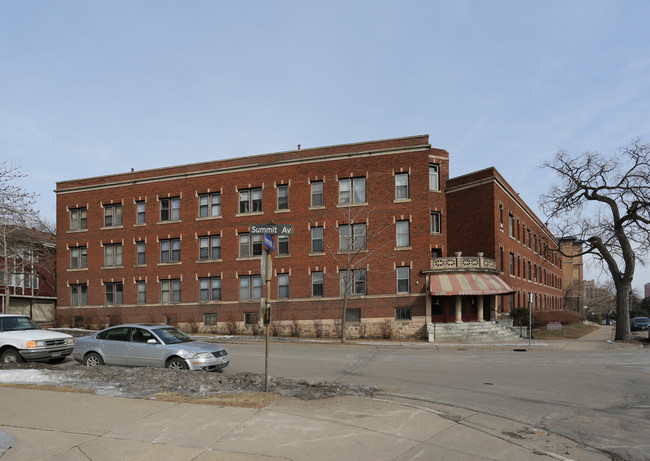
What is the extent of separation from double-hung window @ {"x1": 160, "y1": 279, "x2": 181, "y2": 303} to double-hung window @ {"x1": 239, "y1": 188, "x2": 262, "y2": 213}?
7629 mm

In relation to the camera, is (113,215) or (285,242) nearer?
(285,242)

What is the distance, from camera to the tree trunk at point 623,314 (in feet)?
96.4

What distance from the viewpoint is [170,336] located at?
14.6 m

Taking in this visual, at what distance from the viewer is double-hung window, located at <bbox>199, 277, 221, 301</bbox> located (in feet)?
119

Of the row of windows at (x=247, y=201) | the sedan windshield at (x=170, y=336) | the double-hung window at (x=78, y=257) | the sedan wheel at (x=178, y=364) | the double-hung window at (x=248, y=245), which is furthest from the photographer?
the double-hung window at (x=78, y=257)

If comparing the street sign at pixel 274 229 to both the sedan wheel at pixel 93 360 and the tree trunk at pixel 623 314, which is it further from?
the tree trunk at pixel 623 314

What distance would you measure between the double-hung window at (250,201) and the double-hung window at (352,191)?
604 cm

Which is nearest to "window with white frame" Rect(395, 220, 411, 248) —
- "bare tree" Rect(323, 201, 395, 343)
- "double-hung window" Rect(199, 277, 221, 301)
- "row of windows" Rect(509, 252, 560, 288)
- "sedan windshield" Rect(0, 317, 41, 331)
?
"bare tree" Rect(323, 201, 395, 343)

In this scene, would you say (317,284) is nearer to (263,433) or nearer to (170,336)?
(170,336)

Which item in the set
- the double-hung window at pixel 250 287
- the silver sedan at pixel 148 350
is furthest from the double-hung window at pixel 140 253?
the silver sedan at pixel 148 350

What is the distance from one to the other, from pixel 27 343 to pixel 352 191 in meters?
22.0

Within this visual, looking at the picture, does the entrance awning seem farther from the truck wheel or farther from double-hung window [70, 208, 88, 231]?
double-hung window [70, 208, 88, 231]

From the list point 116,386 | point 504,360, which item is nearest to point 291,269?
point 504,360

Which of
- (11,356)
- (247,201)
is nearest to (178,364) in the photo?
(11,356)
